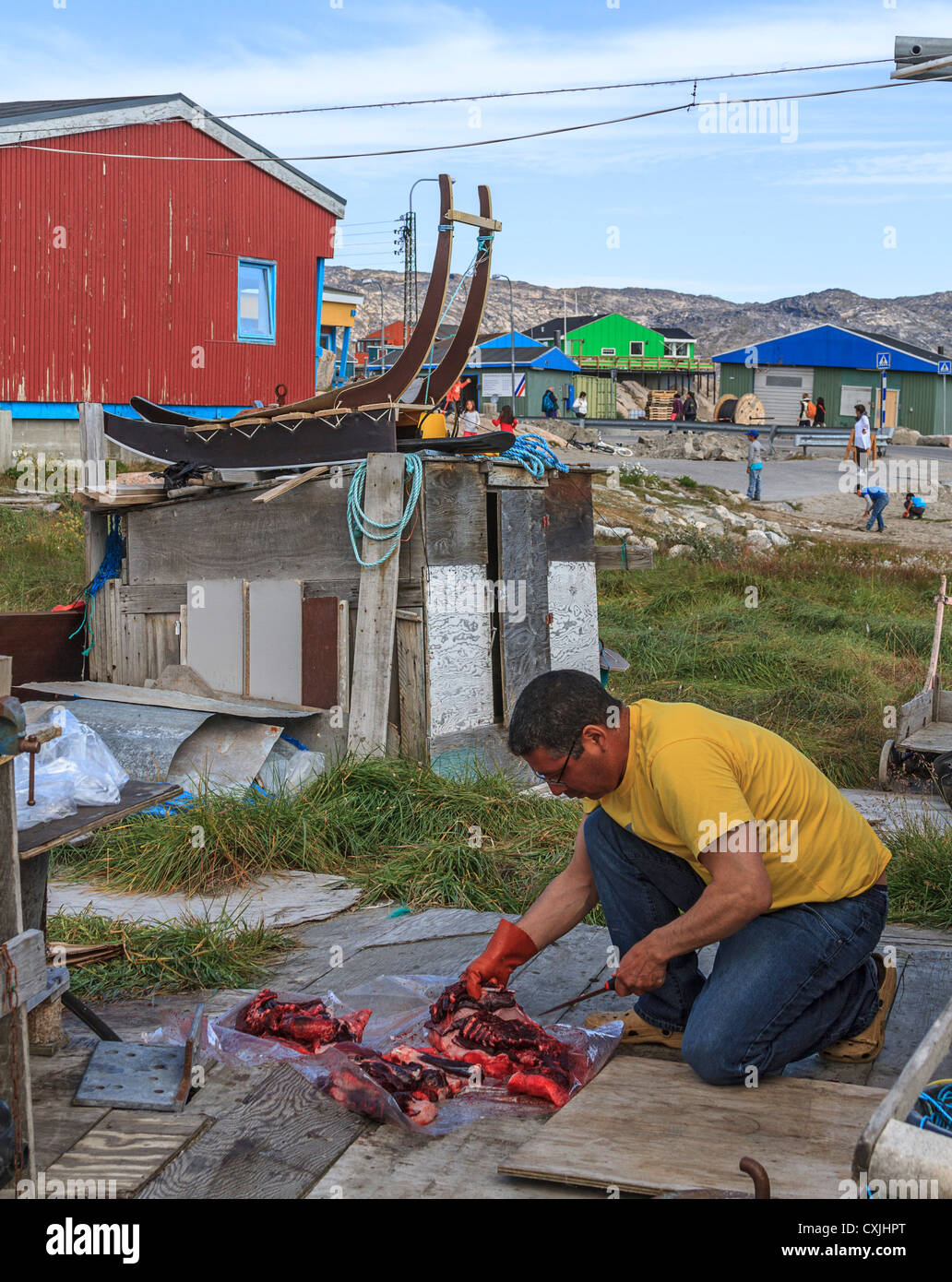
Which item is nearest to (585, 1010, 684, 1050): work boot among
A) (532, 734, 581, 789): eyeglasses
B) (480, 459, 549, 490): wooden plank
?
(532, 734, 581, 789): eyeglasses

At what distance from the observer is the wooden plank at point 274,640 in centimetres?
785

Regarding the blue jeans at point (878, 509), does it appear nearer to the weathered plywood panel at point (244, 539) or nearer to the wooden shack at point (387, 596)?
the wooden shack at point (387, 596)

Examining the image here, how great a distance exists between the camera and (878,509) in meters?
21.7

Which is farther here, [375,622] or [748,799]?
[375,622]

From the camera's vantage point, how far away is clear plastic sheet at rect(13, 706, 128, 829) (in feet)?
12.7

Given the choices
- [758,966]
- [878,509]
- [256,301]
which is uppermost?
[256,301]

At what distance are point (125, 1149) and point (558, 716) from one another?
5.57 feet

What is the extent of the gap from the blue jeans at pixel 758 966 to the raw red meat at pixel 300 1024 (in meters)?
0.95

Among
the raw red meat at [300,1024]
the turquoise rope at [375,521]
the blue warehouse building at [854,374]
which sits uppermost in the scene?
the blue warehouse building at [854,374]

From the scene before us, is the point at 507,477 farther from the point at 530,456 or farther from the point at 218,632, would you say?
the point at 218,632

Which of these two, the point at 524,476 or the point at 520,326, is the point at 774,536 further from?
the point at 520,326

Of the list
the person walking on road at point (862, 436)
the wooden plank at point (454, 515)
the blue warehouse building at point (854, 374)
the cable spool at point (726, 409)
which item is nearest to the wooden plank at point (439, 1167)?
the wooden plank at point (454, 515)

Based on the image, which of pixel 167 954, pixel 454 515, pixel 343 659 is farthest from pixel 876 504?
pixel 167 954

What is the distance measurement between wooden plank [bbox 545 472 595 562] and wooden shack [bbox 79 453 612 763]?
0.01m
